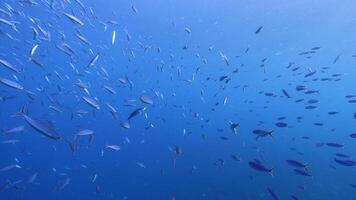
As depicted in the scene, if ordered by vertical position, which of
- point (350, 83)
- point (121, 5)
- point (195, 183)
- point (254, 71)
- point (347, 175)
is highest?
Answer: point (121, 5)

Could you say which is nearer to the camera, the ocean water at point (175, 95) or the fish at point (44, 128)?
the fish at point (44, 128)

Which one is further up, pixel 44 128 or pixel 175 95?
pixel 44 128

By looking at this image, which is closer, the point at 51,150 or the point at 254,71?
the point at 51,150

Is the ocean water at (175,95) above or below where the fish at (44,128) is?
below

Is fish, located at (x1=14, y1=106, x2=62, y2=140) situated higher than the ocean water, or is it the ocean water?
fish, located at (x1=14, y1=106, x2=62, y2=140)

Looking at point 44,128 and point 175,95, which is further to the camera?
point 175,95

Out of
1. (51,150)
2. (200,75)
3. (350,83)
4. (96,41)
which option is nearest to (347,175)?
(96,41)

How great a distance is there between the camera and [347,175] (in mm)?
22609

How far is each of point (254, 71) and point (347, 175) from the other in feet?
115

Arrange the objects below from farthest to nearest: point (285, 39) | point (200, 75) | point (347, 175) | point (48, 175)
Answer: point (200, 75), point (285, 39), point (48, 175), point (347, 175)

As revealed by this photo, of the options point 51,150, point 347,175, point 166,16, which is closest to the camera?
point 347,175

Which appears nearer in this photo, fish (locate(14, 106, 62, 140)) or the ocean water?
fish (locate(14, 106, 62, 140))

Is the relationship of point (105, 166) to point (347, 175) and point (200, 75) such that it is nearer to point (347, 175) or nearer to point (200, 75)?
point (347, 175)

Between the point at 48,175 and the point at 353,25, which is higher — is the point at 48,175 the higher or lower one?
the lower one
